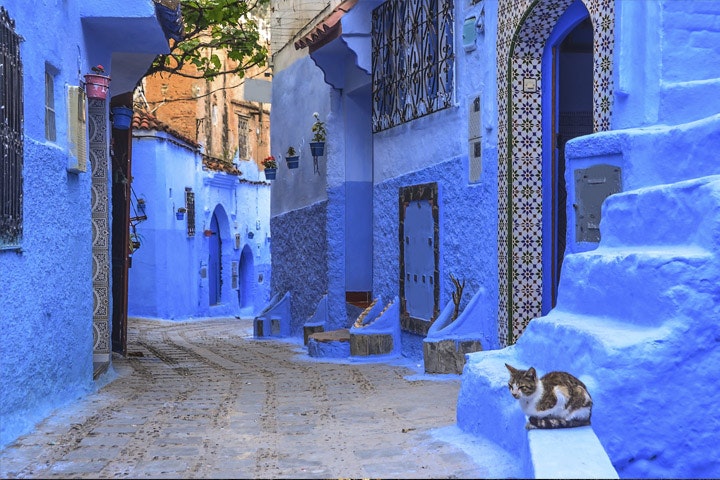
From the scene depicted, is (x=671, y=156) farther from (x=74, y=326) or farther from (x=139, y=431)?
(x=74, y=326)

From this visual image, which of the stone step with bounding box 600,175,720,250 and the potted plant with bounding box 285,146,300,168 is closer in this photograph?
the stone step with bounding box 600,175,720,250

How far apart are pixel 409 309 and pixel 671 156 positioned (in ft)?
20.1

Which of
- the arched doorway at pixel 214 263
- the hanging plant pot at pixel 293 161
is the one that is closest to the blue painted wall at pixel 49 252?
the hanging plant pot at pixel 293 161

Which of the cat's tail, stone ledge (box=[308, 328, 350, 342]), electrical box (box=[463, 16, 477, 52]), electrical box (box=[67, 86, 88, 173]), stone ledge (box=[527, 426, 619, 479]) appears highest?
electrical box (box=[463, 16, 477, 52])

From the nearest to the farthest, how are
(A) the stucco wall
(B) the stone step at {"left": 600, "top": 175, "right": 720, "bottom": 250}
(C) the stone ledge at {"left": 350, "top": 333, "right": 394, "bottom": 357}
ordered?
1. (B) the stone step at {"left": 600, "top": 175, "right": 720, "bottom": 250}
2. (C) the stone ledge at {"left": 350, "top": 333, "right": 394, "bottom": 357}
3. (A) the stucco wall

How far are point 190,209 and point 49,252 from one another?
16.5 metres

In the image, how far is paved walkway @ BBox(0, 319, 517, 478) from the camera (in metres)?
5.52

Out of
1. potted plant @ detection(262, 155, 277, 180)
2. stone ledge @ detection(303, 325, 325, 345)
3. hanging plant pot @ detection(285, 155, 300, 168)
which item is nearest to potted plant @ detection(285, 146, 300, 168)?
hanging plant pot @ detection(285, 155, 300, 168)

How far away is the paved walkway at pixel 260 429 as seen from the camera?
18.1 feet

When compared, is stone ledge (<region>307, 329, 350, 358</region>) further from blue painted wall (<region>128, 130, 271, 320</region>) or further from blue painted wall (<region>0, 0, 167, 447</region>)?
blue painted wall (<region>128, 130, 271, 320</region>)

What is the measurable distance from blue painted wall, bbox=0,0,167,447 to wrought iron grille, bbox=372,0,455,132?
10.9ft

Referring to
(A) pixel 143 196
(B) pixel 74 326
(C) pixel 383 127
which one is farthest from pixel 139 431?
(A) pixel 143 196

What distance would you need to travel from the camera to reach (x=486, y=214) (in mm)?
10156

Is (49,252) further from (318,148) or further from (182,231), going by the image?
(182,231)
